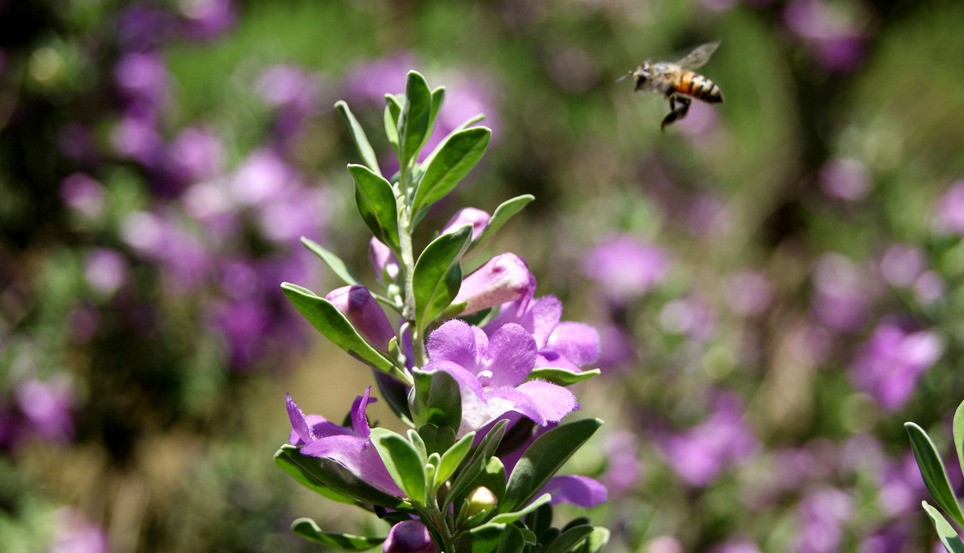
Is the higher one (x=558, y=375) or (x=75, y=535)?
(x=75, y=535)

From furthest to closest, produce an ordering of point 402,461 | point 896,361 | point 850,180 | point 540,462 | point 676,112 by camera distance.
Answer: point 850,180
point 896,361
point 676,112
point 540,462
point 402,461

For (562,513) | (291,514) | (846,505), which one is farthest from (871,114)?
(291,514)

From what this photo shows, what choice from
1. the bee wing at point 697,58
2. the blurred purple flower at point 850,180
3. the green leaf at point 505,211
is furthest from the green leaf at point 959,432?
the blurred purple flower at point 850,180

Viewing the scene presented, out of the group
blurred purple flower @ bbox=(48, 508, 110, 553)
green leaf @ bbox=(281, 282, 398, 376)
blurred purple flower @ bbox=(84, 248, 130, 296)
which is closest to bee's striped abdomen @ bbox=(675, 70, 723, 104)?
green leaf @ bbox=(281, 282, 398, 376)

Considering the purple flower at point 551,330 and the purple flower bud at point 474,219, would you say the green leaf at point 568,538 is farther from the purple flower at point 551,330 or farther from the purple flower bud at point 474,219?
the purple flower bud at point 474,219

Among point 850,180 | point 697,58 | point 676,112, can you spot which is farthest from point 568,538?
point 850,180

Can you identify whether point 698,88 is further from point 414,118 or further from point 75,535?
point 75,535

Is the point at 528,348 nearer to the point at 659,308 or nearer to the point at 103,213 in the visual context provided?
the point at 659,308
